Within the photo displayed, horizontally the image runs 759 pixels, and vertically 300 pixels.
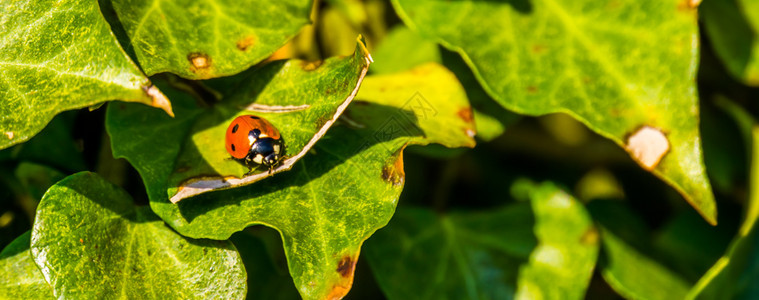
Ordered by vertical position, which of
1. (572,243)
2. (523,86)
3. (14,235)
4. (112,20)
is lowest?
(572,243)

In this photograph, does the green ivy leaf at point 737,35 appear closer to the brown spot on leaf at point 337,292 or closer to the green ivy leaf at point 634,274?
the green ivy leaf at point 634,274

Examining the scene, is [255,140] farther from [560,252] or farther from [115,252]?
[560,252]

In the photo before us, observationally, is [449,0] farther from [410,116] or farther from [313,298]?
[313,298]

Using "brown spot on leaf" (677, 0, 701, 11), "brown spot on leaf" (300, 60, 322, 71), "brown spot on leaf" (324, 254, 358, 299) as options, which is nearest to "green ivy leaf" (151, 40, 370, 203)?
"brown spot on leaf" (300, 60, 322, 71)

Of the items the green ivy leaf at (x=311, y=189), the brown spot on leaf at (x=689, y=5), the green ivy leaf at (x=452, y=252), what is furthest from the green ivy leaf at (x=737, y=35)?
the green ivy leaf at (x=311, y=189)

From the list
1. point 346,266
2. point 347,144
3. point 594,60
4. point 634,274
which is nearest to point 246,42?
point 347,144

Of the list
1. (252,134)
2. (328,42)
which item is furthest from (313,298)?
(328,42)
